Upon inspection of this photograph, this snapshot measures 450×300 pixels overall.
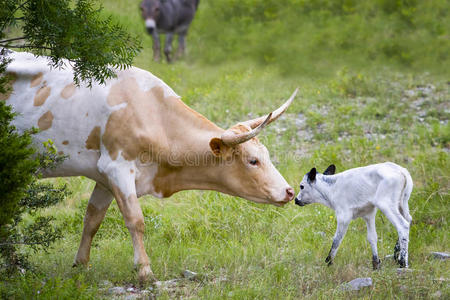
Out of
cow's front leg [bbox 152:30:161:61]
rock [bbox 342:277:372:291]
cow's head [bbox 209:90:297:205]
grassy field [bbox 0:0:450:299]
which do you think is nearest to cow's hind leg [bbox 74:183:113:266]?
grassy field [bbox 0:0:450:299]

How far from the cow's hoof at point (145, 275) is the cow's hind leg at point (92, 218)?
95 centimetres

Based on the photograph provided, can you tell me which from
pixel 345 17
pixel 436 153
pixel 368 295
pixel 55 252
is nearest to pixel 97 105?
pixel 55 252

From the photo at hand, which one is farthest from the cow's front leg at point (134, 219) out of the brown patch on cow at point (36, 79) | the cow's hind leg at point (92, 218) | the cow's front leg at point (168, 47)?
the cow's front leg at point (168, 47)

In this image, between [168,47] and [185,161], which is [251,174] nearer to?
[185,161]

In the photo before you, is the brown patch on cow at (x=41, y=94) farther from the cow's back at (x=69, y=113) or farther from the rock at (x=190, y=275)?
the rock at (x=190, y=275)

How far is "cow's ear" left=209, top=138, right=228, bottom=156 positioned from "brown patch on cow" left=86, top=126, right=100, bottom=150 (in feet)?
3.42

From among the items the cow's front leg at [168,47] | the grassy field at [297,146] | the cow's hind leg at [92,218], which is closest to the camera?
the grassy field at [297,146]

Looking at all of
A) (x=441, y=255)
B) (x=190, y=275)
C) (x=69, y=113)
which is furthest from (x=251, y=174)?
(x=441, y=255)

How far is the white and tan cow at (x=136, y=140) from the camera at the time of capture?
573cm

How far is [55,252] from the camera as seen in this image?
674cm

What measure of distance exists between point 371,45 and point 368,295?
11482 millimetres

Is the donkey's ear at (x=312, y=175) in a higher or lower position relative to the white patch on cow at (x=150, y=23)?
lower

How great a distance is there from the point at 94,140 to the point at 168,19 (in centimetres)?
1241

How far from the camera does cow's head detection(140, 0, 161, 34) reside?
17.2 meters
